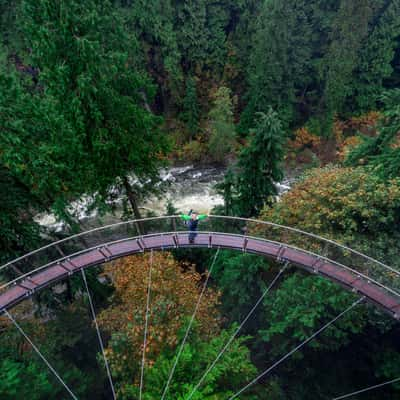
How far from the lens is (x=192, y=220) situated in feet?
37.9

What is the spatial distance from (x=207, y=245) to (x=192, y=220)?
128cm

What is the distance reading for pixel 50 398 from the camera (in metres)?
11.3

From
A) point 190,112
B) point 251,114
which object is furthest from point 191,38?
point 251,114

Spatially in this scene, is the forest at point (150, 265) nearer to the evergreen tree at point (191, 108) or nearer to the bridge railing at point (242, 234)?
the bridge railing at point (242, 234)

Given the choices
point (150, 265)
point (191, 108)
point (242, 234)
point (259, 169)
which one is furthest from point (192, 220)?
point (191, 108)

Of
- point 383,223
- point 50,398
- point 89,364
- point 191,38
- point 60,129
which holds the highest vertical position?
point 191,38

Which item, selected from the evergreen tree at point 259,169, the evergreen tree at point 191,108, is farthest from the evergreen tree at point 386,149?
the evergreen tree at point 191,108

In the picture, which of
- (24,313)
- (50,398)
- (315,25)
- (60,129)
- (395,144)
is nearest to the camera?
(50,398)

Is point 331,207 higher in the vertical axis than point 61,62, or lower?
lower

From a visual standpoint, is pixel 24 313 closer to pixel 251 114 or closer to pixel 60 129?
pixel 60 129

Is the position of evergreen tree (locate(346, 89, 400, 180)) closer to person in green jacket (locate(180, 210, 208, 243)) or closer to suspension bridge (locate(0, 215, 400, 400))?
suspension bridge (locate(0, 215, 400, 400))

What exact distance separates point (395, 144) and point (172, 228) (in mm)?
13820

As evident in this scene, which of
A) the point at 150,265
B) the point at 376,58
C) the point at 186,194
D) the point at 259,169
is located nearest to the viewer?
the point at 150,265

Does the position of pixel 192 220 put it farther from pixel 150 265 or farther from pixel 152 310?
pixel 152 310
